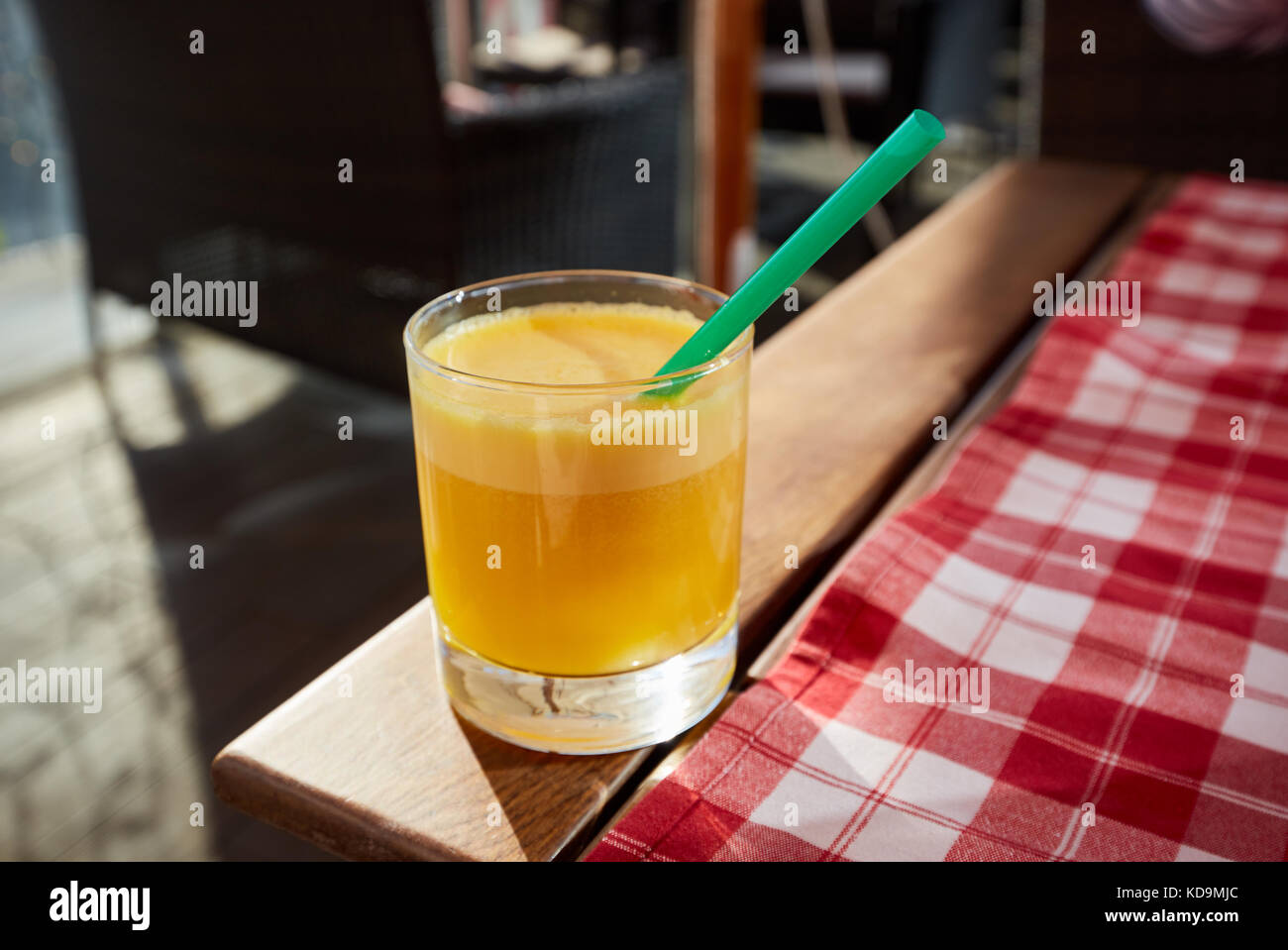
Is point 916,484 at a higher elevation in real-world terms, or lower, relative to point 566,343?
lower

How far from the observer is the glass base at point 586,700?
1.33ft

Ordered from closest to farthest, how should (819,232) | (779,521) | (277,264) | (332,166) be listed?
(819,232), (779,521), (332,166), (277,264)

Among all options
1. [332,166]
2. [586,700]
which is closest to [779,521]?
[586,700]

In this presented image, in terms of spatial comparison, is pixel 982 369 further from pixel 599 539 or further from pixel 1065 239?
pixel 599 539

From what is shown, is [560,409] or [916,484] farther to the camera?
[916,484]

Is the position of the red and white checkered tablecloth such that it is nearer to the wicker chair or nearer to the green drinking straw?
the green drinking straw

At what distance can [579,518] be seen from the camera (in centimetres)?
38

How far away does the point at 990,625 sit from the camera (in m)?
0.47

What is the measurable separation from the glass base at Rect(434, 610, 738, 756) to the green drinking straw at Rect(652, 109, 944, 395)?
114 millimetres

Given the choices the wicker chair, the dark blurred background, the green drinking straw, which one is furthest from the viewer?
the wicker chair

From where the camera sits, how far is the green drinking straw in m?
0.34

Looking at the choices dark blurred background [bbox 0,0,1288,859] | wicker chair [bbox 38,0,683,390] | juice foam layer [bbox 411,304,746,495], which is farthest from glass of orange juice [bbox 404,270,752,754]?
wicker chair [bbox 38,0,683,390]

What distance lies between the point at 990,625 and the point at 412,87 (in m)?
1.17

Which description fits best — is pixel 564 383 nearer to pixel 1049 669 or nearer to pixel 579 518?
pixel 579 518
